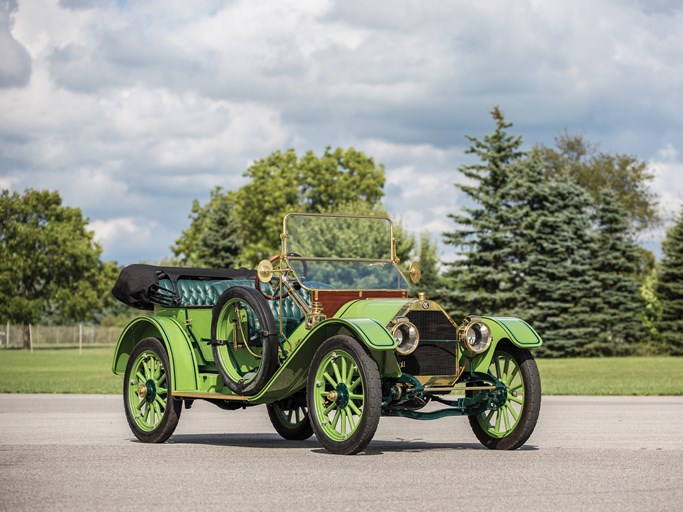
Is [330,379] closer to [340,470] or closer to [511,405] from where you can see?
[340,470]

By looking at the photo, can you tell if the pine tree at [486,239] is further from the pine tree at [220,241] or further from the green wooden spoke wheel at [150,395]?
the green wooden spoke wheel at [150,395]

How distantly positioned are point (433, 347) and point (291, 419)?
3034 mm

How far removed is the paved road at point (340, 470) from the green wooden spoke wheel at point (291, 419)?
0.58 ft

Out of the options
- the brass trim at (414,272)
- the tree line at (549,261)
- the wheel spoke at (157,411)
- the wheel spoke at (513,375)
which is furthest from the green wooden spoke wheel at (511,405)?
the tree line at (549,261)

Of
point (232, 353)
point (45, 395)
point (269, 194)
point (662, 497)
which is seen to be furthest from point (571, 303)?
point (662, 497)

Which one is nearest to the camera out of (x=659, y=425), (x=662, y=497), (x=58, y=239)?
(x=662, y=497)

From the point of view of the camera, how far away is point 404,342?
10477 millimetres

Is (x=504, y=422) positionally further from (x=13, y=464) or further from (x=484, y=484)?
(x=13, y=464)

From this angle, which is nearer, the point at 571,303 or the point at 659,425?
the point at 659,425

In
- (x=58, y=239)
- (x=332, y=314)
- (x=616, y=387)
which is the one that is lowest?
(x=616, y=387)

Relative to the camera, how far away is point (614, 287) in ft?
179

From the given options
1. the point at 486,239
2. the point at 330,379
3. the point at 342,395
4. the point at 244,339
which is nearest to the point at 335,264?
the point at 244,339

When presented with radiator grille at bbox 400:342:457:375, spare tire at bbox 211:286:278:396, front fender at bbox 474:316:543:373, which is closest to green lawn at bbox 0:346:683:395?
front fender at bbox 474:316:543:373

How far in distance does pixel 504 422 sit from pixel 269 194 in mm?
64816
